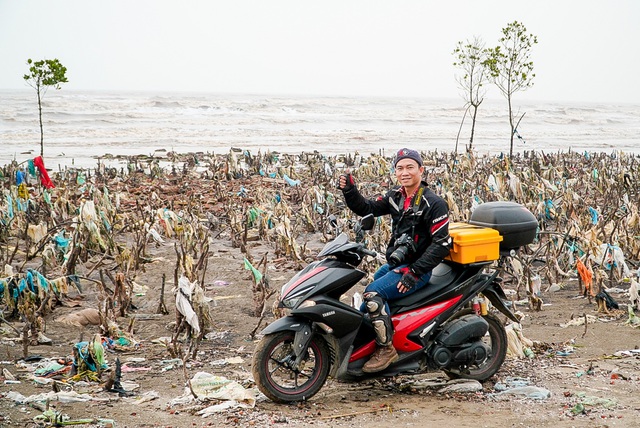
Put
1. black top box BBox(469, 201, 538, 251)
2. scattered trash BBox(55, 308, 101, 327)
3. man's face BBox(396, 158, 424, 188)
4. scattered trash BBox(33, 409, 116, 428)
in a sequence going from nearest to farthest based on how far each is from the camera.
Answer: scattered trash BBox(33, 409, 116, 428) → man's face BBox(396, 158, 424, 188) → black top box BBox(469, 201, 538, 251) → scattered trash BBox(55, 308, 101, 327)


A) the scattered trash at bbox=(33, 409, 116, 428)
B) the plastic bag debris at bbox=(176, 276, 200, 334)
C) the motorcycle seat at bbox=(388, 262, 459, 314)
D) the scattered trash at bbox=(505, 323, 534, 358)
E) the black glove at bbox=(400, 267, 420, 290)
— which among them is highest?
the black glove at bbox=(400, 267, 420, 290)

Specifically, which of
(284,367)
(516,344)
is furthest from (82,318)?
(516,344)

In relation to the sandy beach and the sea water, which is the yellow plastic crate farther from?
the sea water

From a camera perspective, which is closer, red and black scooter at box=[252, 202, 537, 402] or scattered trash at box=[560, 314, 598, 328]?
red and black scooter at box=[252, 202, 537, 402]

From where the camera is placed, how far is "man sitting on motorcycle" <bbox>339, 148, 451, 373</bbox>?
15.9 ft

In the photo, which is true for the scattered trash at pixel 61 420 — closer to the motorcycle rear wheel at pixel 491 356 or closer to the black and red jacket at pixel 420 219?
the black and red jacket at pixel 420 219

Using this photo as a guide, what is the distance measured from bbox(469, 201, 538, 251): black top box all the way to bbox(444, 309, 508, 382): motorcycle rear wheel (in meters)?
0.57

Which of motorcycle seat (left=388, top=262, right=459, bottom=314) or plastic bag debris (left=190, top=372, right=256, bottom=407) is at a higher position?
motorcycle seat (left=388, top=262, right=459, bottom=314)

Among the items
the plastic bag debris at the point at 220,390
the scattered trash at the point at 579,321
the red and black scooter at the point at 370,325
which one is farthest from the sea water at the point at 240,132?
the plastic bag debris at the point at 220,390

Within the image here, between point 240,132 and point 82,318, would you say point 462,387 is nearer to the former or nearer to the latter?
point 82,318

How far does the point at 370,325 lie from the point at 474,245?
923 mm

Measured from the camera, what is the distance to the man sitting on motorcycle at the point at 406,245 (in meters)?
4.83

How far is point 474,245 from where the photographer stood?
5059mm

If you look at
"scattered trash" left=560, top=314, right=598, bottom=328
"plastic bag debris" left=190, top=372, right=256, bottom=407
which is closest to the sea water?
"scattered trash" left=560, top=314, right=598, bottom=328
